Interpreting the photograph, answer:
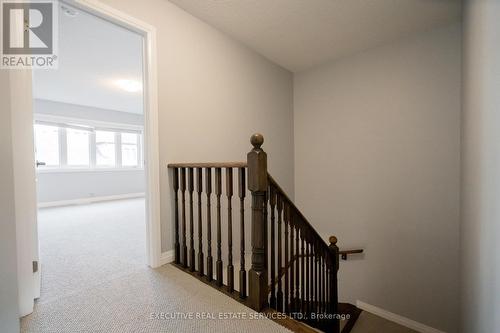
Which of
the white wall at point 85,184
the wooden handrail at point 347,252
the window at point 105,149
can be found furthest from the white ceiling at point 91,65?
the wooden handrail at point 347,252

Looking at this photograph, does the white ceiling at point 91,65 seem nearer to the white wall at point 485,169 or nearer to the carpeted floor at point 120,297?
the carpeted floor at point 120,297

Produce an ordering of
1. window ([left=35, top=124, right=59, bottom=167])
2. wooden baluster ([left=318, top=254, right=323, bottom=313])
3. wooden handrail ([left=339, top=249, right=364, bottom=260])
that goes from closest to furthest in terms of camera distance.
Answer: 1. wooden baluster ([left=318, top=254, right=323, bottom=313])
2. wooden handrail ([left=339, top=249, right=364, bottom=260])
3. window ([left=35, top=124, right=59, bottom=167])

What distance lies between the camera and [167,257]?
1.94 meters

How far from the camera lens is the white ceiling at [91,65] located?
2465mm

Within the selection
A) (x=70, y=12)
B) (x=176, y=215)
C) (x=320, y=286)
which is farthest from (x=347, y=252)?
(x=70, y=12)

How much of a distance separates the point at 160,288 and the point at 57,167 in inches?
205

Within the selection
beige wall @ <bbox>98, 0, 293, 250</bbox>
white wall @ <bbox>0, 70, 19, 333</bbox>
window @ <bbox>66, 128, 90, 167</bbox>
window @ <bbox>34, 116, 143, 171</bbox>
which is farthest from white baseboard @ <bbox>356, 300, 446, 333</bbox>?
window @ <bbox>66, 128, 90, 167</bbox>

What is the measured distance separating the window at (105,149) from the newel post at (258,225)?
594cm

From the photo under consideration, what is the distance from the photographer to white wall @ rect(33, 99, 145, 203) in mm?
4910

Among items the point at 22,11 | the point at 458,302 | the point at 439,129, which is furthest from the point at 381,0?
the point at 458,302

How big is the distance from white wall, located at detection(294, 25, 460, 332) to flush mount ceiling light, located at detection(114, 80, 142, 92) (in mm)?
2965

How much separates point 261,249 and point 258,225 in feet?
0.50

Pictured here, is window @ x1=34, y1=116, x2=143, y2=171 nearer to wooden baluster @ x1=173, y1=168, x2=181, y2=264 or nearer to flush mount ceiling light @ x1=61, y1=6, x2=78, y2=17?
flush mount ceiling light @ x1=61, y1=6, x2=78, y2=17

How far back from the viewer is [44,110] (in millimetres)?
4969
